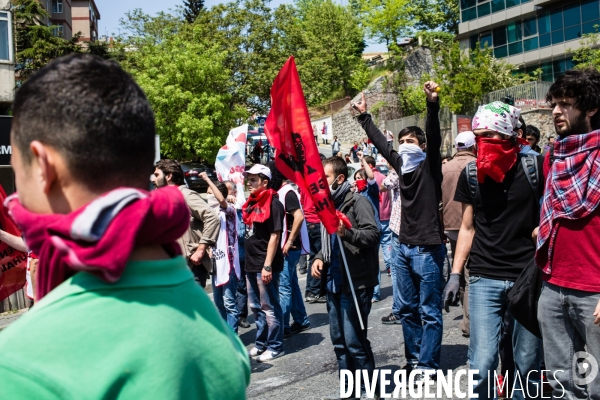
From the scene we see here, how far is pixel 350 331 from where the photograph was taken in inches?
198

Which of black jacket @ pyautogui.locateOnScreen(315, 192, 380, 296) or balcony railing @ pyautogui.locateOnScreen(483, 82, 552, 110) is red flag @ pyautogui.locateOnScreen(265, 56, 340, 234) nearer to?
black jacket @ pyautogui.locateOnScreen(315, 192, 380, 296)

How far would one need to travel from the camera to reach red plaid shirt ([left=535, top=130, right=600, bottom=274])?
338cm

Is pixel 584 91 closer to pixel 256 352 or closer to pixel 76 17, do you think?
pixel 256 352

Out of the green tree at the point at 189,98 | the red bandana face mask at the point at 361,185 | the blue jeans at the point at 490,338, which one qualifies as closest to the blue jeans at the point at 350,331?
the blue jeans at the point at 490,338

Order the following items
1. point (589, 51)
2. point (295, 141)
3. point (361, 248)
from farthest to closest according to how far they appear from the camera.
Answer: point (589, 51) < point (295, 141) < point (361, 248)

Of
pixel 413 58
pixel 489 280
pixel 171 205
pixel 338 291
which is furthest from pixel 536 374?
pixel 413 58

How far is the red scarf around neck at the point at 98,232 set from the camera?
1.21 m

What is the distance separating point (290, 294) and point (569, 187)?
15.4ft

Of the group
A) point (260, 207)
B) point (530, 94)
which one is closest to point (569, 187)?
point (260, 207)

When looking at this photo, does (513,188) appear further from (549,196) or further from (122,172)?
(122,172)

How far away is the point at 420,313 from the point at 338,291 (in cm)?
95

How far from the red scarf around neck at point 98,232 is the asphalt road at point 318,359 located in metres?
4.38

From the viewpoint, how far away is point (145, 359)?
4.01ft

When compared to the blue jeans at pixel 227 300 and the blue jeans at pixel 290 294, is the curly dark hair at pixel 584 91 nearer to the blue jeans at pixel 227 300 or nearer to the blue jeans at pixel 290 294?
the blue jeans at pixel 227 300
